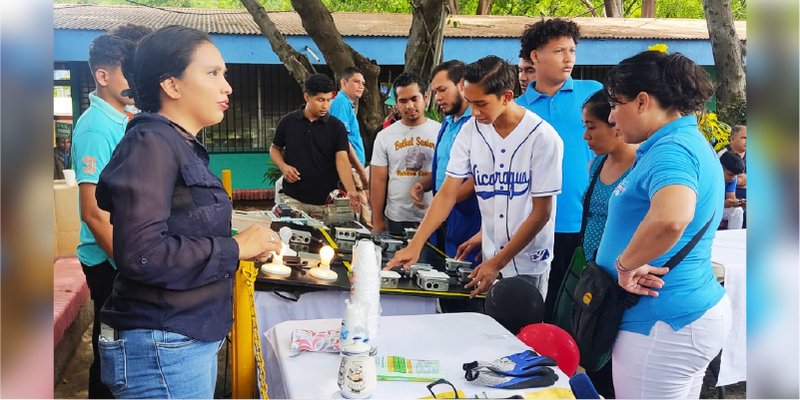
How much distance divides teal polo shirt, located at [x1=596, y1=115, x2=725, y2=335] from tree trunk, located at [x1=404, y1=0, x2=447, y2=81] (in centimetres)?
495

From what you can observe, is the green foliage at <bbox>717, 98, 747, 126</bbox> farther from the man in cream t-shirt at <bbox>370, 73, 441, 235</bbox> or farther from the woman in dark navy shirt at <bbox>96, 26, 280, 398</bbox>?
the woman in dark navy shirt at <bbox>96, 26, 280, 398</bbox>

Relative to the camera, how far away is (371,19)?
12.2 metres

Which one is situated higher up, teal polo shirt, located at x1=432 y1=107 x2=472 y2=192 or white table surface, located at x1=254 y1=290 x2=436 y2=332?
teal polo shirt, located at x1=432 y1=107 x2=472 y2=192

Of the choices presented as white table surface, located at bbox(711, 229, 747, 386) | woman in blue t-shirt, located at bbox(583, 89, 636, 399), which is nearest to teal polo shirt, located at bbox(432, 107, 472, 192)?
woman in blue t-shirt, located at bbox(583, 89, 636, 399)

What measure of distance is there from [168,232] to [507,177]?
5.66 feet

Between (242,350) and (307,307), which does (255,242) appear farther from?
(307,307)

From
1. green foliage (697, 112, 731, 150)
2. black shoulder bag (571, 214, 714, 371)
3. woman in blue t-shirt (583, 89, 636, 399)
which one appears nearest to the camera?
black shoulder bag (571, 214, 714, 371)

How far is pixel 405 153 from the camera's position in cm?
436

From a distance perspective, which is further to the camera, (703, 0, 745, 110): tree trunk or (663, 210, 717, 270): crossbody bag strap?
(703, 0, 745, 110): tree trunk

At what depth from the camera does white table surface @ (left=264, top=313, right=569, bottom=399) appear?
5.71ft

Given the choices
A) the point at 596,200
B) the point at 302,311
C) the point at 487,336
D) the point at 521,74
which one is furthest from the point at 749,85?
the point at 521,74

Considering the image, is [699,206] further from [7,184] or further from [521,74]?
[521,74]

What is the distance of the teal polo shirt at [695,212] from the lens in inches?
72.9

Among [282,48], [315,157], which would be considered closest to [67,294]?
[315,157]
